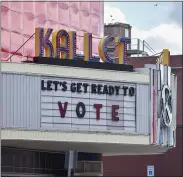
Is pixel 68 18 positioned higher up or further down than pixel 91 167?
higher up

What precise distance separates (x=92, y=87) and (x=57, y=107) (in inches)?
64.2

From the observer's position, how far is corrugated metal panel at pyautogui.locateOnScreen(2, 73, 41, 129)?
29.4 meters

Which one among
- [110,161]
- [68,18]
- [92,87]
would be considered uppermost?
[68,18]

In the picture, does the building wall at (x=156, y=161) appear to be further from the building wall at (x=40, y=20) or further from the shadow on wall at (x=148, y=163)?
the building wall at (x=40, y=20)

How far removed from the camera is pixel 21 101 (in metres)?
29.6

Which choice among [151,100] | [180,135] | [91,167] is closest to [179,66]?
[180,135]

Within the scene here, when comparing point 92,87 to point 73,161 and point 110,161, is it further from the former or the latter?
A: point 110,161

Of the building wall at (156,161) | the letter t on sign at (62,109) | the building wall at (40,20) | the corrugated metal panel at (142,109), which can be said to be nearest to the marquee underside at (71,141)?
the corrugated metal panel at (142,109)

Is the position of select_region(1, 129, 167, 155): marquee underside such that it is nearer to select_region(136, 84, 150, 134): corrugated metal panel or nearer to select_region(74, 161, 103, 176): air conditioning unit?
select_region(136, 84, 150, 134): corrugated metal panel

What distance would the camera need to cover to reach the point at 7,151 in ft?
109

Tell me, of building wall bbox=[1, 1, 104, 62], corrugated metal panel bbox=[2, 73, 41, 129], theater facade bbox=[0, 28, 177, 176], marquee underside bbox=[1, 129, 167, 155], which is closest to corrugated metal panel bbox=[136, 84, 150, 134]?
theater facade bbox=[0, 28, 177, 176]

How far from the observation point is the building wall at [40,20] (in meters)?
34.4

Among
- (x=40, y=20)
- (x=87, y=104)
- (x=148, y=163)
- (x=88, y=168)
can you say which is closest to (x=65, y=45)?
(x=87, y=104)

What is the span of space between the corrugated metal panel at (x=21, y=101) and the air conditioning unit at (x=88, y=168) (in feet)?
25.8
